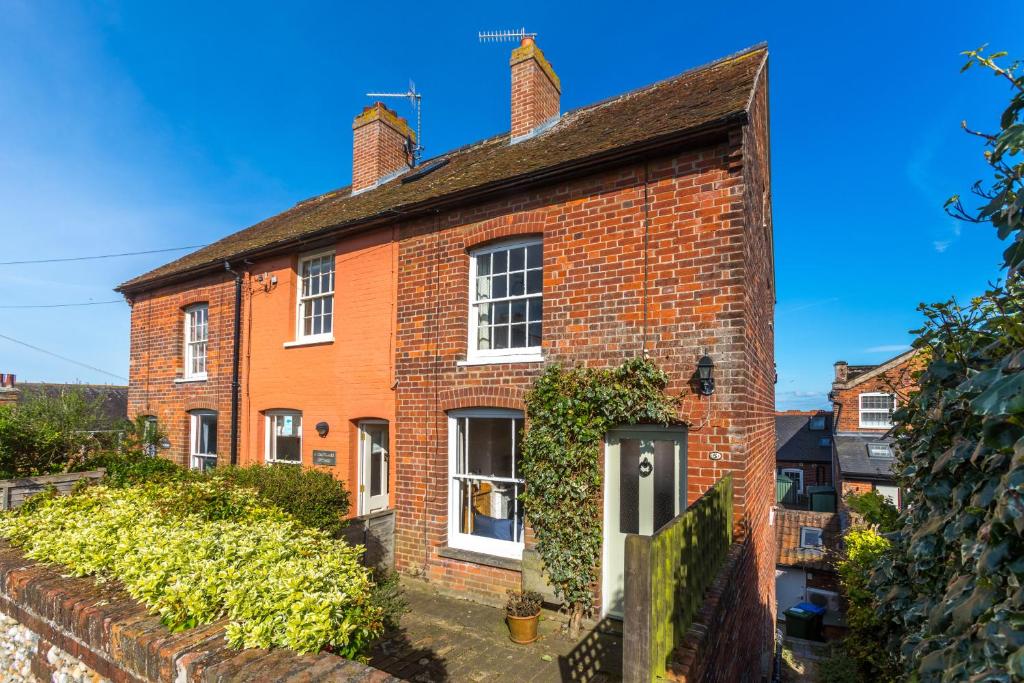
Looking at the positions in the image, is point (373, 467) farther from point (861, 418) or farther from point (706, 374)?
point (861, 418)

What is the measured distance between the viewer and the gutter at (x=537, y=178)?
6.42m

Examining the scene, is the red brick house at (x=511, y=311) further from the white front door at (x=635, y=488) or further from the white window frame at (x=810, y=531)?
the white window frame at (x=810, y=531)

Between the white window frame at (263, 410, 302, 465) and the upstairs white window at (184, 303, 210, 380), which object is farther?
the upstairs white window at (184, 303, 210, 380)

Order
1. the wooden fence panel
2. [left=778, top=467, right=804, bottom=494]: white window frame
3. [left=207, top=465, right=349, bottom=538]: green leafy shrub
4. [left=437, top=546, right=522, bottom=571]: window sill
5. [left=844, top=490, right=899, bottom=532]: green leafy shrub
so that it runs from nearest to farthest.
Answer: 1. the wooden fence panel
2. [left=844, top=490, right=899, bottom=532]: green leafy shrub
3. [left=437, top=546, right=522, bottom=571]: window sill
4. [left=207, top=465, right=349, bottom=538]: green leafy shrub
5. [left=778, top=467, right=804, bottom=494]: white window frame

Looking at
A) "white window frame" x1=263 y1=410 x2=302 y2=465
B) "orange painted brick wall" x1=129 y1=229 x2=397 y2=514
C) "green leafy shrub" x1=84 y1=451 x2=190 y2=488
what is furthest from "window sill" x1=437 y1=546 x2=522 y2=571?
"white window frame" x1=263 y1=410 x2=302 y2=465

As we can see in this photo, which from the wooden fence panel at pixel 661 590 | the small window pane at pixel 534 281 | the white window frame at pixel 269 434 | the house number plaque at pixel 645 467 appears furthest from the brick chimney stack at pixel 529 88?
the wooden fence panel at pixel 661 590

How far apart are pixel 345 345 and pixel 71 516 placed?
579 cm

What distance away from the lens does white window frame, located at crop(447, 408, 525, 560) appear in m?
7.88

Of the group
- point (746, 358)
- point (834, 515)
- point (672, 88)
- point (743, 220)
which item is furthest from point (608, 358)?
point (834, 515)

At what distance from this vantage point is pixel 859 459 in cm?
2334

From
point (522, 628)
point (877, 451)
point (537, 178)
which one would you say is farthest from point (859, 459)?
point (537, 178)

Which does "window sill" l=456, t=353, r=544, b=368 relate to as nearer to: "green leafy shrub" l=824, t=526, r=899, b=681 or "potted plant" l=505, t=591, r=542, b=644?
"potted plant" l=505, t=591, r=542, b=644

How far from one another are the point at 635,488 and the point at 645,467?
0.32 metres

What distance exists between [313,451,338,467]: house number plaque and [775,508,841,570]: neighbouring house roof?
52.4 feet
